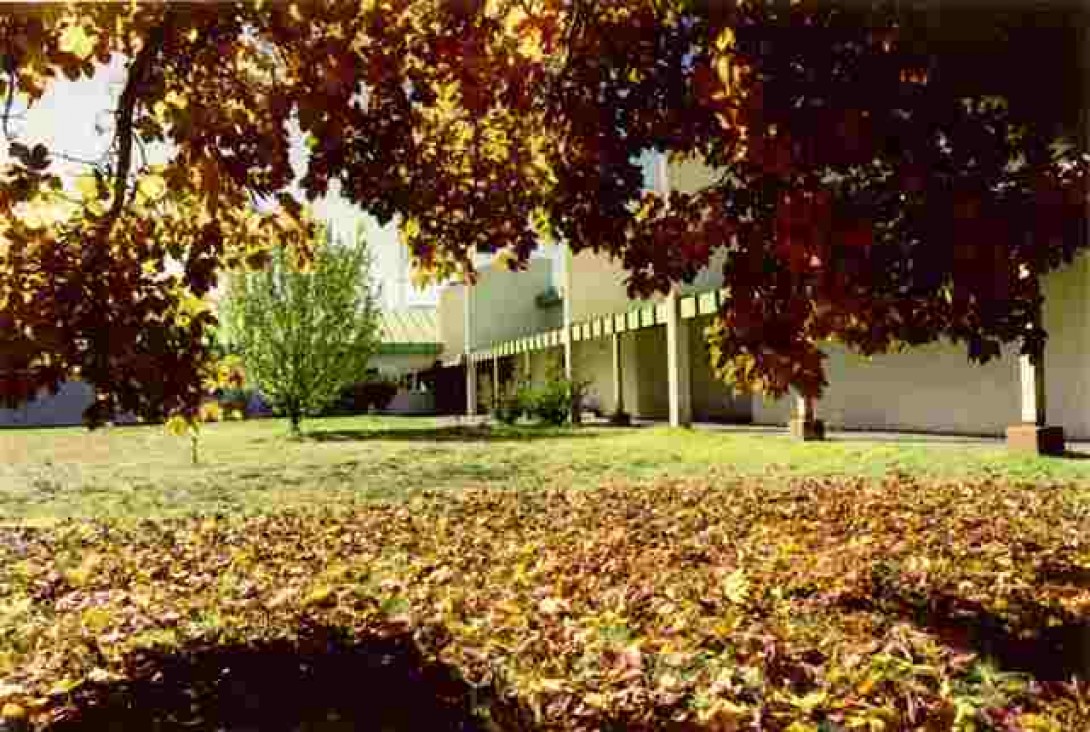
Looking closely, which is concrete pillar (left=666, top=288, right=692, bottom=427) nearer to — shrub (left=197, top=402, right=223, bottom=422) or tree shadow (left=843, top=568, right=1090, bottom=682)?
tree shadow (left=843, top=568, right=1090, bottom=682)

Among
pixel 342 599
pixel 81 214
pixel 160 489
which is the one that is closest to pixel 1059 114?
pixel 342 599

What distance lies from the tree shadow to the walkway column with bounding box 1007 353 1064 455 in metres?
6.83

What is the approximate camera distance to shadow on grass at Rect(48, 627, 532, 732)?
A: 297 cm

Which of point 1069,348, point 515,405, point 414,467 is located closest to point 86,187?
point 414,467

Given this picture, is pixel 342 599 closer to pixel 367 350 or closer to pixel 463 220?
pixel 463 220

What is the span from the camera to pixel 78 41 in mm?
3865

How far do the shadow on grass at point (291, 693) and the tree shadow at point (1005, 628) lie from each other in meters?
1.88

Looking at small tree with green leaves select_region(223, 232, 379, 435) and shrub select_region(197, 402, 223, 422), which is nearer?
shrub select_region(197, 402, 223, 422)

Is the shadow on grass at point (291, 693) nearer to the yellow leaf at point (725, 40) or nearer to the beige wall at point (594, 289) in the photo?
the yellow leaf at point (725, 40)

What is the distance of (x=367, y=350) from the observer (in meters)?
22.2

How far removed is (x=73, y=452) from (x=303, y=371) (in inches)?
211

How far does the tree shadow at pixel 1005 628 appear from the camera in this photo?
130 inches

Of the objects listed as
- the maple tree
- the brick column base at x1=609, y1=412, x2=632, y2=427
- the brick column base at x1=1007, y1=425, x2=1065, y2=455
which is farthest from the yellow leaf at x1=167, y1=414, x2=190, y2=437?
the brick column base at x1=609, y1=412, x2=632, y2=427

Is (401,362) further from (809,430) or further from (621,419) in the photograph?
(809,430)
